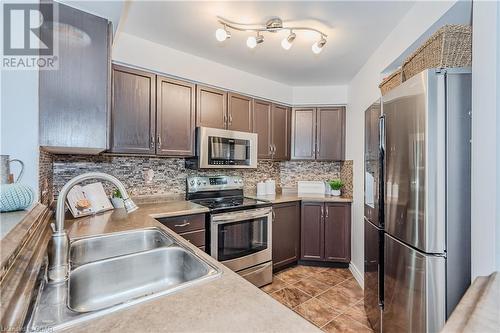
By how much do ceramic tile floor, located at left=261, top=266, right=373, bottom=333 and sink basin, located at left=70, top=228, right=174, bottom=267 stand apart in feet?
4.91

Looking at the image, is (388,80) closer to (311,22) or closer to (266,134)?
(311,22)

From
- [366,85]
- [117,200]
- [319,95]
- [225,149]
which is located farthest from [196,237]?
[319,95]

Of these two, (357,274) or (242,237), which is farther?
(357,274)

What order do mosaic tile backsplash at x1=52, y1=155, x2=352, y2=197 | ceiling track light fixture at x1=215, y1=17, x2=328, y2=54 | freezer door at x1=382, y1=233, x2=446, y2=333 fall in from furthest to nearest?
mosaic tile backsplash at x1=52, y1=155, x2=352, y2=197, ceiling track light fixture at x1=215, y1=17, x2=328, y2=54, freezer door at x1=382, y1=233, x2=446, y2=333

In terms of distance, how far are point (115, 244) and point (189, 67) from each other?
1937 mm

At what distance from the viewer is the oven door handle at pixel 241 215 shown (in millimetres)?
2286

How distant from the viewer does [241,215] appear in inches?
96.6

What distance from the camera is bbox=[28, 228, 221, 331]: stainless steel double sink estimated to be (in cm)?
89

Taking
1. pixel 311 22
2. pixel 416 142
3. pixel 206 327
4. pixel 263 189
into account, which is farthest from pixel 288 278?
pixel 311 22

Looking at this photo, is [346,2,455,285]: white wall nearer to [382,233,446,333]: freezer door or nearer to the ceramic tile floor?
the ceramic tile floor

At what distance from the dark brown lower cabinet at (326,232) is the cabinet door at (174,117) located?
67.8 inches

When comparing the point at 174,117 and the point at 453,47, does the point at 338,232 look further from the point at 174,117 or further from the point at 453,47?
the point at 174,117

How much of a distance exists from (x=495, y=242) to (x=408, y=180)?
1.47 feet

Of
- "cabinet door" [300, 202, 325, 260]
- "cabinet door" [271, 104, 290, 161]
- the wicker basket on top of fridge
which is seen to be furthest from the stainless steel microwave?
the wicker basket on top of fridge
